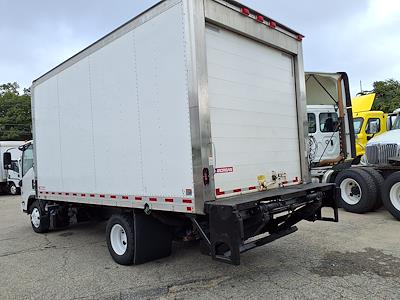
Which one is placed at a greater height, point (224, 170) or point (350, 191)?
point (224, 170)

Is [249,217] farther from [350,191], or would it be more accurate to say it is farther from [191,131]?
[350,191]

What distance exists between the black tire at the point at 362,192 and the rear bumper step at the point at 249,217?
4.29 m

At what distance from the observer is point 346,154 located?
11.6 meters

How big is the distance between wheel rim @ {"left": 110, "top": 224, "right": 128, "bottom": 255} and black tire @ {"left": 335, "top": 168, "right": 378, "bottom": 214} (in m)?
6.16

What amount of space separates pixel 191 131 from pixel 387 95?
31.9 metres

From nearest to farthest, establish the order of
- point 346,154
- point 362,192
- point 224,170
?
point 224,170 < point 362,192 < point 346,154

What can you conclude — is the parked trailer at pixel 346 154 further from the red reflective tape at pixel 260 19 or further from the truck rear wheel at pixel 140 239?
the truck rear wheel at pixel 140 239

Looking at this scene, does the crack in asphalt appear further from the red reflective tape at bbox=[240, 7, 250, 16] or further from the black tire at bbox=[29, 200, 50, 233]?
the black tire at bbox=[29, 200, 50, 233]

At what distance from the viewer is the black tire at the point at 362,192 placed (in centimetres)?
901

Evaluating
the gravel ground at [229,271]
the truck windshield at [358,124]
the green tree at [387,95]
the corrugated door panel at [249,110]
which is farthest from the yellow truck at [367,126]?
the green tree at [387,95]

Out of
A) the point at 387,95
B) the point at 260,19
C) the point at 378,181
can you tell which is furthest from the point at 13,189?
the point at 387,95

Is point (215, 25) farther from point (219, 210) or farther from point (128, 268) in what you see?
point (128, 268)

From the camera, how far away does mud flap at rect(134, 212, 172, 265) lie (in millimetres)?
5402

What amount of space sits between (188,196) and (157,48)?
1968mm
